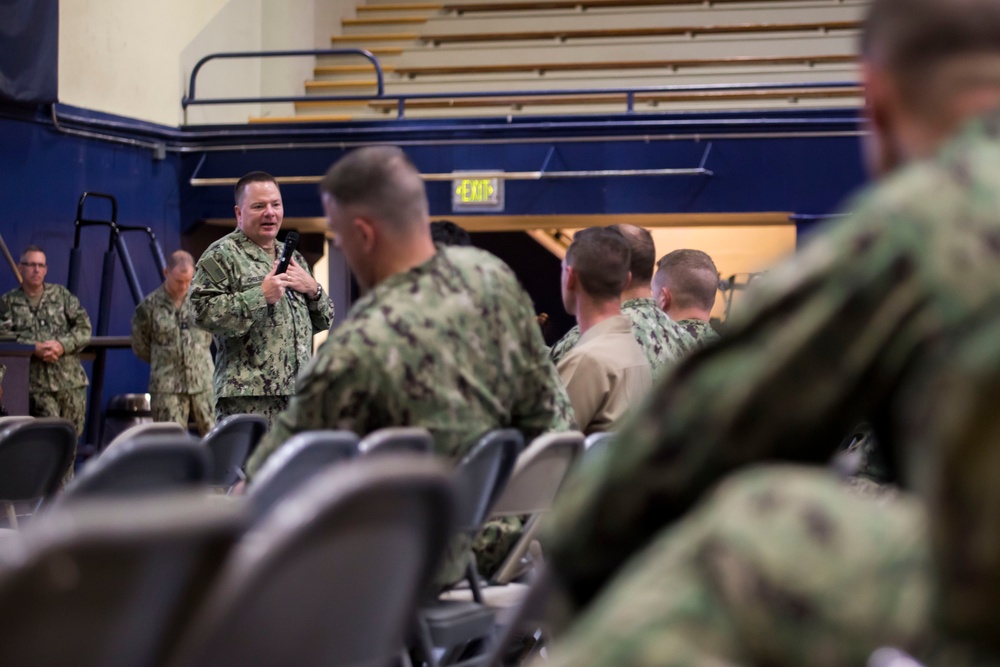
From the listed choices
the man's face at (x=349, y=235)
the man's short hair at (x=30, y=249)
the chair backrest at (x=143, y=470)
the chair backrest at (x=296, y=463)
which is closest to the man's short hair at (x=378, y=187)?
the man's face at (x=349, y=235)

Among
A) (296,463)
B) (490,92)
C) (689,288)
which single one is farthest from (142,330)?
(296,463)

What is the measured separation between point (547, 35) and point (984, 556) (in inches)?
453

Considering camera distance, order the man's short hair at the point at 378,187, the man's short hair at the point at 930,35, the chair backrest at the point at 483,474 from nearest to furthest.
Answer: the man's short hair at the point at 930,35
the chair backrest at the point at 483,474
the man's short hair at the point at 378,187

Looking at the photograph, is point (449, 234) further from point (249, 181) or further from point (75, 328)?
point (75, 328)

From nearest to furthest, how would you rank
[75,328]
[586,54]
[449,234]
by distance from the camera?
1. [449,234]
2. [75,328]
3. [586,54]

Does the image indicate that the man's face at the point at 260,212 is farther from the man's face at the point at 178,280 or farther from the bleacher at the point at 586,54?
the bleacher at the point at 586,54

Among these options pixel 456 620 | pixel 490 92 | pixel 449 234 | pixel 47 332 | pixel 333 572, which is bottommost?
pixel 456 620

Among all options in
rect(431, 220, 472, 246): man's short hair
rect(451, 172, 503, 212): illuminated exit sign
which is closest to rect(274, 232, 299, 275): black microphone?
rect(431, 220, 472, 246): man's short hair

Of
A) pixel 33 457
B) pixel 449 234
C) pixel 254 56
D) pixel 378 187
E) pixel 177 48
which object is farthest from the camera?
pixel 177 48

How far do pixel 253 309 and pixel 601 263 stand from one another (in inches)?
60.9

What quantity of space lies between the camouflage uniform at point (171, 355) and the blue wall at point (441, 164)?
1017 millimetres

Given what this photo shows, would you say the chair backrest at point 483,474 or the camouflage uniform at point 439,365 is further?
the camouflage uniform at point 439,365

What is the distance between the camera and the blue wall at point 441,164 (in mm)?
9242

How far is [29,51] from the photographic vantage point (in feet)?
28.1
